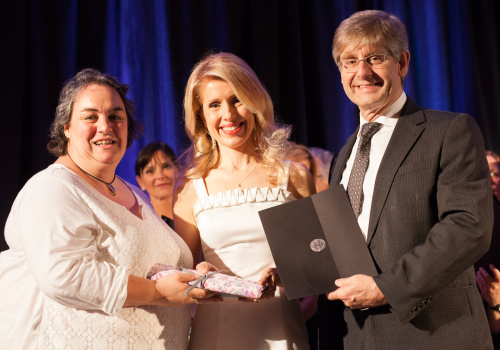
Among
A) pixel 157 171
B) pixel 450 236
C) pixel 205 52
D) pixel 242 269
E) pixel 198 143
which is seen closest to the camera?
pixel 450 236

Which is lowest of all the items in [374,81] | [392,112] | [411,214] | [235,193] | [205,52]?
[411,214]

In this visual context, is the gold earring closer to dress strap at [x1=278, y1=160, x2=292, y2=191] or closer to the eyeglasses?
dress strap at [x1=278, y1=160, x2=292, y2=191]

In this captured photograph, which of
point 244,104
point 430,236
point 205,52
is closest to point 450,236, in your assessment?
point 430,236

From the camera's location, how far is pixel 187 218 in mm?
2611

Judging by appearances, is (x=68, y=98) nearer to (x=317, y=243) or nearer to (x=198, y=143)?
(x=198, y=143)

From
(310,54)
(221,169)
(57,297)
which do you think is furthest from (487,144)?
(57,297)

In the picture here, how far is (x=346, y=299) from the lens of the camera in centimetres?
186

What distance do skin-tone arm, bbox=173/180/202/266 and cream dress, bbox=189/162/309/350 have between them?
0.06 metres

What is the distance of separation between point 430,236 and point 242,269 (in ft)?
2.96

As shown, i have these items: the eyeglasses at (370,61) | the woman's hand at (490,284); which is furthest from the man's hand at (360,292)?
the woman's hand at (490,284)

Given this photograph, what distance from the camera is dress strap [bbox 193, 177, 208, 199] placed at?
8.39 ft

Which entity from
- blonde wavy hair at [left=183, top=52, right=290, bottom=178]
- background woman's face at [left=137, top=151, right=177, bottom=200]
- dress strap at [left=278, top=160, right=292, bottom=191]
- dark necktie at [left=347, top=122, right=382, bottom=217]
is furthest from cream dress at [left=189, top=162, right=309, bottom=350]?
background woman's face at [left=137, top=151, right=177, bottom=200]

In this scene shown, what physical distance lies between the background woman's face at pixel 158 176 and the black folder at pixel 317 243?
2035 mm

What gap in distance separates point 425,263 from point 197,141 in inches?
54.1
